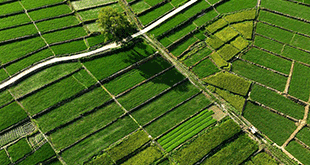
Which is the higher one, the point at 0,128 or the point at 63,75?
the point at 63,75

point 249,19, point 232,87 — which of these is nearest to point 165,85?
point 232,87

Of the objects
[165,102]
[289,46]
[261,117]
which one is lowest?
[261,117]

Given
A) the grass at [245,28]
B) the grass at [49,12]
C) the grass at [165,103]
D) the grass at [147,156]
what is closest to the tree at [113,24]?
the grass at [49,12]

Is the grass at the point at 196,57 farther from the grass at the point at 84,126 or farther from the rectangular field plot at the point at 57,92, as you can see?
the rectangular field plot at the point at 57,92

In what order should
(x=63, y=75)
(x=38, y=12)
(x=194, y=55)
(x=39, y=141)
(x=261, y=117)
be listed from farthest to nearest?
1. (x=38, y=12)
2. (x=194, y=55)
3. (x=63, y=75)
4. (x=261, y=117)
5. (x=39, y=141)

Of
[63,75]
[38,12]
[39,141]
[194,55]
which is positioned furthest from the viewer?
[38,12]

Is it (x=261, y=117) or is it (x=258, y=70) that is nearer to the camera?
(x=261, y=117)

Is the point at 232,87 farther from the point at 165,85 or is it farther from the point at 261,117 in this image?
the point at 165,85
